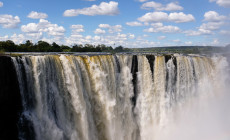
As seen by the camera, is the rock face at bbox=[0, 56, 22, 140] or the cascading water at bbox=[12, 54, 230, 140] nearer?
the rock face at bbox=[0, 56, 22, 140]

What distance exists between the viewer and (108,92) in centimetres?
1369

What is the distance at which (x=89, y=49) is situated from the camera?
133 feet

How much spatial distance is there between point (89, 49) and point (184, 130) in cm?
2549

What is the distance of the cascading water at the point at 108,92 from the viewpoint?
393 inches

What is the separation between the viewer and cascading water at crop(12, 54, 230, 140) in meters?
9.99

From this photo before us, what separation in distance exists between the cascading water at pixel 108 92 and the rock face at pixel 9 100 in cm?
24

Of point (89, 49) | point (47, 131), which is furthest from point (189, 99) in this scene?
point (89, 49)

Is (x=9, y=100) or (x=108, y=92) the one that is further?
(x=108, y=92)

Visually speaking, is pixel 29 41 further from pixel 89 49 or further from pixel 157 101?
pixel 157 101

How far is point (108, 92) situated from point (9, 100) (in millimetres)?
5695

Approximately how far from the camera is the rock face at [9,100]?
363 inches

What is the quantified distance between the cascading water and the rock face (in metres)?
0.24

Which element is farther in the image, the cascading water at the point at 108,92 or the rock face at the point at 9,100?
the cascading water at the point at 108,92

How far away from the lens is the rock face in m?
9.22
